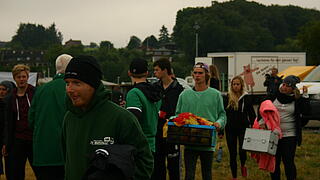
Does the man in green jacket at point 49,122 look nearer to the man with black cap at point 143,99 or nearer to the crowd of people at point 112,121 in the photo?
the crowd of people at point 112,121

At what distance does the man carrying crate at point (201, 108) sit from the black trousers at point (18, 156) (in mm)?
2013

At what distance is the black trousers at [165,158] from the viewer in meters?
7.02

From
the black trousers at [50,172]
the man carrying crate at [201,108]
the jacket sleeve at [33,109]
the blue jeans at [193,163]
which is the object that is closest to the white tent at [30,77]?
the man carrying crate at [201,108]

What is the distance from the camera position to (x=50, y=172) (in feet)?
18.5

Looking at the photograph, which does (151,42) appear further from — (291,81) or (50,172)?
(50,172)

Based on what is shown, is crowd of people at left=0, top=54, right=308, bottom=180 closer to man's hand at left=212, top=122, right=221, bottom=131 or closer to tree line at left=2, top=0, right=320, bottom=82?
man's hand at left=212, top=122, right=221, bottom=131

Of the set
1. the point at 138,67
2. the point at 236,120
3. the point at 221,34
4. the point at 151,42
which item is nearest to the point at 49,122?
the point at 138,67

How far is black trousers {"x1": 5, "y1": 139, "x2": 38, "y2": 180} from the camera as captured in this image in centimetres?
664

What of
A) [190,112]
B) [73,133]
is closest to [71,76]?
[73,133]

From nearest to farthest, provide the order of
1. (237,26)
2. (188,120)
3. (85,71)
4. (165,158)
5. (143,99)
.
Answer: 1. (85,71)
2. (143,99)
3. (188,120)
4. (165,158)
5. (237,26)

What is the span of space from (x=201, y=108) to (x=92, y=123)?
12.5 feet

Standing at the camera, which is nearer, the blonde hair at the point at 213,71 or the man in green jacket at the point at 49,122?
the man in green jacket at the point at 49,122

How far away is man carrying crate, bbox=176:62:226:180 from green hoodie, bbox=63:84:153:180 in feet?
11.7

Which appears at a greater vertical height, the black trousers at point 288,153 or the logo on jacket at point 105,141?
the logo on jacket at point 105,141
